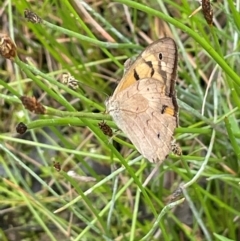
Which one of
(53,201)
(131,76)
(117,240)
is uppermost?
(131,76)

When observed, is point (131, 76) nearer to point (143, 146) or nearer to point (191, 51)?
point (143, 146)

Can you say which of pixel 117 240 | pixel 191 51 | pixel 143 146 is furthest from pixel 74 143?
pixel 143 146

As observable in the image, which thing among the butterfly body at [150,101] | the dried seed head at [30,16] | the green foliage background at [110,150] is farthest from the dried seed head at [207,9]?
the green foliage background at [110,150]

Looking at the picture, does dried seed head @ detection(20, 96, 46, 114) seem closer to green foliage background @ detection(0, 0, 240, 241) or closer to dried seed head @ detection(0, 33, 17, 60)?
dried seed head @ detection(0, 33, 17, 60)

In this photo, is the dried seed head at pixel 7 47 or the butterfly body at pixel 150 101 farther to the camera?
the butterfly body at pixel 150 101

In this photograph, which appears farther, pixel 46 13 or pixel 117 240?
pixel 46 13

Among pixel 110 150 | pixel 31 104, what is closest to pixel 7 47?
pixel 31 104

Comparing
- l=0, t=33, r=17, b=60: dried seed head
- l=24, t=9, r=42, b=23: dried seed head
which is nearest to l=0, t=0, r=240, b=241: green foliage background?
l=24, t=9, r=42, b=23: dried seed head

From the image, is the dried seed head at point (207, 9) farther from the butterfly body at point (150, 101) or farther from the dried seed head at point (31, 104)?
the dried seed head at point (31, 104)

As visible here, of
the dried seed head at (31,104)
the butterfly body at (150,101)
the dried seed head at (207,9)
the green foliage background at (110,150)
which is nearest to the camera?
the dried seed head at (31,104)
